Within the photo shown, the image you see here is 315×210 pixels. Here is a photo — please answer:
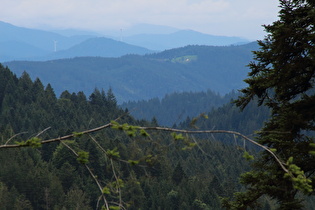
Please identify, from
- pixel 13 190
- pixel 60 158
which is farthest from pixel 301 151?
pixel 60 158

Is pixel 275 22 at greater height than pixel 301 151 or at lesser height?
greater

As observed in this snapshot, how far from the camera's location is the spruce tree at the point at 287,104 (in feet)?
46.6

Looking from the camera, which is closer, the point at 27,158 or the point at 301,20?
the point at 301,20

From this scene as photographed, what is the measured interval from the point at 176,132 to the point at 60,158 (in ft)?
302

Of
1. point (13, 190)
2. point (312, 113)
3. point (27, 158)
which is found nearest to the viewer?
point (312, 113)

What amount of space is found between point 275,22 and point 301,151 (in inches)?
153

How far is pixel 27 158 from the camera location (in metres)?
97.8

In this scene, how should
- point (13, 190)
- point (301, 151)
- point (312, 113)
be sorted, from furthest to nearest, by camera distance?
point (13, 190) → point (312, 113) → point (301, 151)

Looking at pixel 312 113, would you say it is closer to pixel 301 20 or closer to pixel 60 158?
pixel 301 20

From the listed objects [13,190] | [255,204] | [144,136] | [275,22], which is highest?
[275,22]

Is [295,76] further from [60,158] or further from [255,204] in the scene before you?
[60,158]

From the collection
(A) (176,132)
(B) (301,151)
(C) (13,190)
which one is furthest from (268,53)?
(C) (13,190)

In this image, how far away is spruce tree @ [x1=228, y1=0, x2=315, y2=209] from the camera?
14211 mm

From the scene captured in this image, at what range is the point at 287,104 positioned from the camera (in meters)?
15.4
